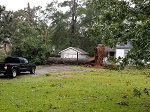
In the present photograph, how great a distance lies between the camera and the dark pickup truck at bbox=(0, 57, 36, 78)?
20.1 meters

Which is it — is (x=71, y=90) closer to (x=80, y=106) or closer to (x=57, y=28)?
(x=80, y=106)

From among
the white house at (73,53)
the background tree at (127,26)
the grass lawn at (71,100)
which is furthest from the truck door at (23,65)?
the white house at (73,53)

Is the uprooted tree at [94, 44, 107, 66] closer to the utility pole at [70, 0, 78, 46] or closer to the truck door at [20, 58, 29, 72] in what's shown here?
the truck door at [20, 58, 29, 72]

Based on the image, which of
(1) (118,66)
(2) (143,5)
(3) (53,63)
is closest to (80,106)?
(1) (118,66)

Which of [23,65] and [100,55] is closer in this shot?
[23,65]

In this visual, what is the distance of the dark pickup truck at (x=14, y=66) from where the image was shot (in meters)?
20.1

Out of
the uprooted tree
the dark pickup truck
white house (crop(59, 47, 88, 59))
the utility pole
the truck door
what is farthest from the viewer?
the utility pole

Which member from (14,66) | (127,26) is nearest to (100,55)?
(14,66)

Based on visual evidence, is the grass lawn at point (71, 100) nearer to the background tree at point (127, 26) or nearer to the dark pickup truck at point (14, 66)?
the background tree at point (127, 26)

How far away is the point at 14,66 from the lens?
20.9 m

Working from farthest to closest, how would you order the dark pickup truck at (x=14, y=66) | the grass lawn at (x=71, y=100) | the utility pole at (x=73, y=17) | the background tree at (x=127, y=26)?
the utility pole at (x=73, y=17) → the dark pickup truck at (x=14, y=66) → the grass lawn at (x=71, y=100) → the background tree at (x=127, y=26)

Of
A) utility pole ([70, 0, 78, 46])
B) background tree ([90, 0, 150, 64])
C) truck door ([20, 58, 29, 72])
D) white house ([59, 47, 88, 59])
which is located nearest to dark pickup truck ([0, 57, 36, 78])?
truck door ([20, 58, 29, 72])

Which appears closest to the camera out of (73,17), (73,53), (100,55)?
(100,55)

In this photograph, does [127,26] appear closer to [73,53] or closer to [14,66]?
[14,66]
